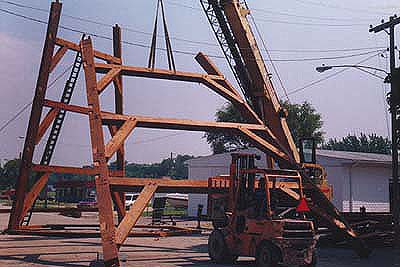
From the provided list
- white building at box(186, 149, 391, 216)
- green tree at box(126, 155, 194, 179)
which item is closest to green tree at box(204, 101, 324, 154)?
white building at box(186, 149, 391, 216)

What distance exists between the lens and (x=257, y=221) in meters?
16.3

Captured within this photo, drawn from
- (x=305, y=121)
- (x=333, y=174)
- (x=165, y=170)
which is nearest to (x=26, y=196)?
(x=333, y=174)

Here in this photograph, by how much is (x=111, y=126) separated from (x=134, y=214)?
808 centimetres

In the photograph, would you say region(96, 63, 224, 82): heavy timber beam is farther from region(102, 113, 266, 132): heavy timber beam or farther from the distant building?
the distant building

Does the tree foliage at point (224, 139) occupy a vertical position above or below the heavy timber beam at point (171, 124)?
above

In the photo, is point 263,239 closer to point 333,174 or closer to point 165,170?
point 333,174

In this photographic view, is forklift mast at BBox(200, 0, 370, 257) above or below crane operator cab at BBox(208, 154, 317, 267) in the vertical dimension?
above

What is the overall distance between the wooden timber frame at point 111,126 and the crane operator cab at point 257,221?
1711 millimetres

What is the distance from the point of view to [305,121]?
81.2 m

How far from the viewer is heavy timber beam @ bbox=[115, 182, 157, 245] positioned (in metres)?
15.9

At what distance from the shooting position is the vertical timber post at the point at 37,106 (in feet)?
78.9

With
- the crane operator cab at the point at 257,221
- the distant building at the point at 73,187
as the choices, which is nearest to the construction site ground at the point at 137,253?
the crane operator cab at the point at 257,221

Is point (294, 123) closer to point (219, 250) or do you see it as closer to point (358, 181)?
point (358, 181)

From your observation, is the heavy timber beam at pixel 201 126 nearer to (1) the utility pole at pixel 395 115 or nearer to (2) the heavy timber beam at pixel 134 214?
(2) the heavy timber beam at pixel 134 214
